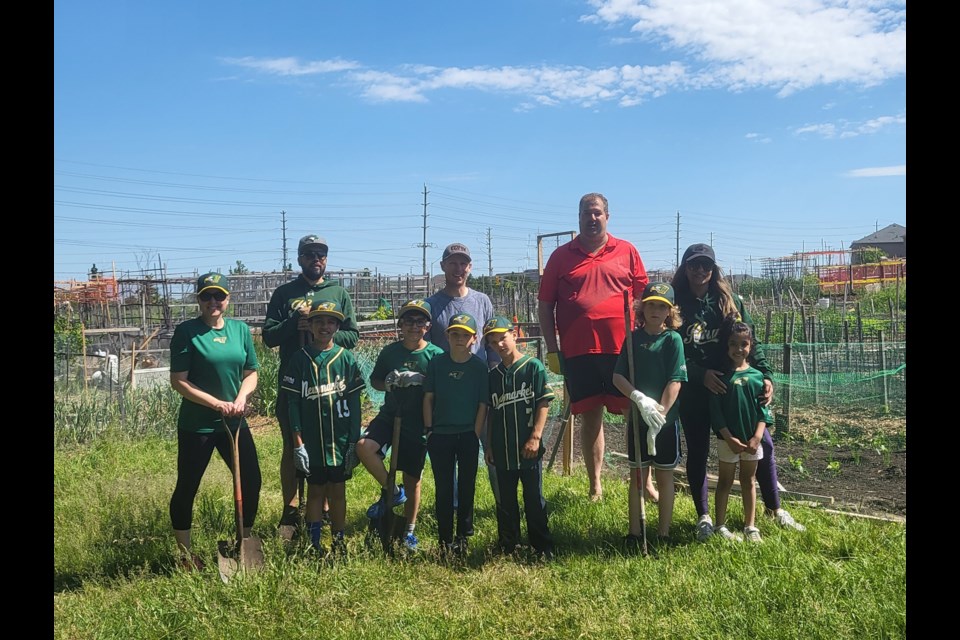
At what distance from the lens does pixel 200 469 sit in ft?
15.2

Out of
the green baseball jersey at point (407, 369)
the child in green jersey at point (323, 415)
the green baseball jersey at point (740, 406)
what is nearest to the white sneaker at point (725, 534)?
the green baseball jersey at point (740, 406)

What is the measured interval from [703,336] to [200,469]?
3.44 metres

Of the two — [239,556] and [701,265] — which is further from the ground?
[701,265]

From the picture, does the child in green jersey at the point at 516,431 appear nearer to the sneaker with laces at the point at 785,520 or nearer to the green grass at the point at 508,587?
the green grass at the point at 508,587

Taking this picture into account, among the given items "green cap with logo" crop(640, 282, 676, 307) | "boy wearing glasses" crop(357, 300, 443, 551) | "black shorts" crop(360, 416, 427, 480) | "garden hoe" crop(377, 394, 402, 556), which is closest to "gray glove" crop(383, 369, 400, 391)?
"boy wearing glasses" crop(357, 300, 443, 551)

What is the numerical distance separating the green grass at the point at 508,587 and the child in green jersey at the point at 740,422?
32cm

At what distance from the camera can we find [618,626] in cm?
355

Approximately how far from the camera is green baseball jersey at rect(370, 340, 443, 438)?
485cm

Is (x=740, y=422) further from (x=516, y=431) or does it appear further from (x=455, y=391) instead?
(x=455, y=391)

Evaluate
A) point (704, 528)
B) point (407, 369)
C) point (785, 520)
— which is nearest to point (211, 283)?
point (407, 369)

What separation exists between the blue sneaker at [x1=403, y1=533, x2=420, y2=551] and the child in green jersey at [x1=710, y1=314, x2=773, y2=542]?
2021mm

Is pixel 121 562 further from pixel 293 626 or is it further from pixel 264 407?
pixel 264 407

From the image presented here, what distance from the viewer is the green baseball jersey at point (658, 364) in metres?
4.65
